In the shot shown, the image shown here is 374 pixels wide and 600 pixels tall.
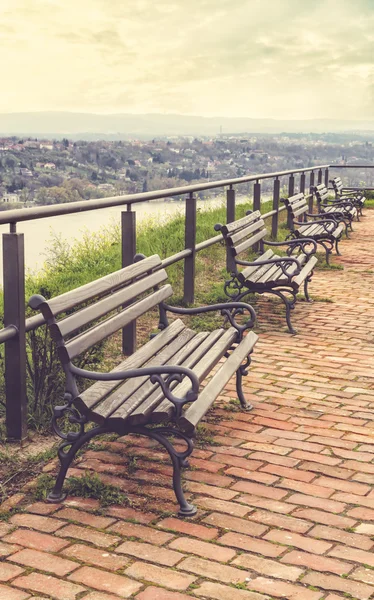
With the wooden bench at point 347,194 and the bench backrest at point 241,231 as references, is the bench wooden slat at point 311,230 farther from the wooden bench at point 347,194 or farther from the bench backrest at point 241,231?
the wooden bench at point 347,194

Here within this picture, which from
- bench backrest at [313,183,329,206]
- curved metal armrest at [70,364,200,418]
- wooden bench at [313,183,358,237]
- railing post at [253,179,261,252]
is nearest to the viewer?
curved metal armrest at [70,364,200,418]

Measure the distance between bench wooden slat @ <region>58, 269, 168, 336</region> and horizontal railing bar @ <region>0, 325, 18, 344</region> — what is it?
0.35 m

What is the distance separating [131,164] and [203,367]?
11.3 meters

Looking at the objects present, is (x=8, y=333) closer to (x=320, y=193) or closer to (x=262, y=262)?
(x=262, y=262)

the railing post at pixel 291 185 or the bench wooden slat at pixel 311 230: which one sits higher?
the railing post at pixel 291 185

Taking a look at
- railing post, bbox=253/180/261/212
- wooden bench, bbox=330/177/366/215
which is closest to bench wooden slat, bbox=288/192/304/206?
railing post, bbox=253/180/261/212

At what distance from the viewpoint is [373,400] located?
4.81 metres

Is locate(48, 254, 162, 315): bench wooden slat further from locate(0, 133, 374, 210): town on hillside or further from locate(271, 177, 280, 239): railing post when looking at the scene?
locate(271, 177, 280, 239): railing post

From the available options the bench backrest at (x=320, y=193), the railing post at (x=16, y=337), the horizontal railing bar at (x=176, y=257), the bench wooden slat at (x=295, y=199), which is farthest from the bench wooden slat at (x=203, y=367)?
the bench backrest at (x=320, y=193)

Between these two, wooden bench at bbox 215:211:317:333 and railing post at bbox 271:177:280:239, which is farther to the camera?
railing post at bbox 271:177:280:239

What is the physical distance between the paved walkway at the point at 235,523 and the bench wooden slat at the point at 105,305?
2.45 ft

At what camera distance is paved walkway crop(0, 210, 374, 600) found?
8.85 ft

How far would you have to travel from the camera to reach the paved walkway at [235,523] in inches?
106

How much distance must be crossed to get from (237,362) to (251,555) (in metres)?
1.49
